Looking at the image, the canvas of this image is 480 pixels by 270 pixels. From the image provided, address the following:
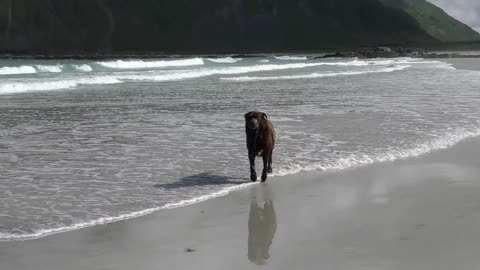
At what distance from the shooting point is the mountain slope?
540 feet

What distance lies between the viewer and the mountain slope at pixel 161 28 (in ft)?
540

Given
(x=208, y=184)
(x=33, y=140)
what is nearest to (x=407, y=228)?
(x=208, y=184)

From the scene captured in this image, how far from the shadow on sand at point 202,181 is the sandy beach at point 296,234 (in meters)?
0.40

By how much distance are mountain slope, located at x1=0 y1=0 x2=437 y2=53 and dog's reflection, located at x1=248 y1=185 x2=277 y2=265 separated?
503ft

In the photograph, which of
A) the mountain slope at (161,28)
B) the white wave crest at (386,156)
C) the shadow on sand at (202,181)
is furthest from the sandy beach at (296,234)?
the mountain slope at (161,28)

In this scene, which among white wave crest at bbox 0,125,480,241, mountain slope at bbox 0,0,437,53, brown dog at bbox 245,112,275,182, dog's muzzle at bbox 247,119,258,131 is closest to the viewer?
white wave crest at bbox 0,125,480,241

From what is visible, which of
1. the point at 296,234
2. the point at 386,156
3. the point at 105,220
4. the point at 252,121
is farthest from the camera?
the point at 386,156

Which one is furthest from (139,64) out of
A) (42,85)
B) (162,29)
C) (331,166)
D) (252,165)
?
(162,29)

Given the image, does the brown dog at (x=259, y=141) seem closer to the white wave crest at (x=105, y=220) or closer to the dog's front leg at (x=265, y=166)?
the dog's front leg at (x=265, y=166)

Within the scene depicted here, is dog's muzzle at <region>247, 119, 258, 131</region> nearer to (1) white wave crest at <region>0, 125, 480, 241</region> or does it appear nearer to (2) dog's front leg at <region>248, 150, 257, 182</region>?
(2) dog's front leg at <region>248, 150, 257, 182</region>

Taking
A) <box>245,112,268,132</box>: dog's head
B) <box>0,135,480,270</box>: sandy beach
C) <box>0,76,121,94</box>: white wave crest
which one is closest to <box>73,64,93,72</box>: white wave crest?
<box>0,76,121,94</box>: white wave crest

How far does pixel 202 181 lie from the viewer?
780 centimetres

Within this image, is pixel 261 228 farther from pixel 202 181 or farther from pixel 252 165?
pixel 202 181

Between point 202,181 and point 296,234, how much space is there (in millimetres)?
2426
